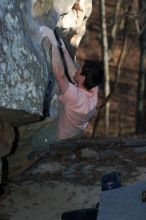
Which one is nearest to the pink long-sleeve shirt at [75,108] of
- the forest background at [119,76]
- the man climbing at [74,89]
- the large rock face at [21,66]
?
the man climbing at [74,89]

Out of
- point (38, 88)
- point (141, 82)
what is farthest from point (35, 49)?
point (141, 82)

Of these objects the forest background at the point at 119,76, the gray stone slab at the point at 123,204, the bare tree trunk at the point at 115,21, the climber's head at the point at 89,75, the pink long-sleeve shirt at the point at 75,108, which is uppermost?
the climber's head at the point at 89,75

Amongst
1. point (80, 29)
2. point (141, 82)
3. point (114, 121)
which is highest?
point (80, 29)

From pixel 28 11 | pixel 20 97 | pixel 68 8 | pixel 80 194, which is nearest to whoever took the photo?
pixel 20 97

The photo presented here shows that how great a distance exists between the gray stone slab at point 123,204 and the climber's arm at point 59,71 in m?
1.21

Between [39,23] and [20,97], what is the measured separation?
1.20 metres

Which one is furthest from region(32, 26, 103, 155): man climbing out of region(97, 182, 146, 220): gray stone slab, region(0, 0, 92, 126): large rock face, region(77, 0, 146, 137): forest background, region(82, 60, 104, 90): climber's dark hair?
region(77, 0, 146, 137): forest background

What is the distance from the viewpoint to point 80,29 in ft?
25.6

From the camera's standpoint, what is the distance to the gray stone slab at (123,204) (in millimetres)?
4641

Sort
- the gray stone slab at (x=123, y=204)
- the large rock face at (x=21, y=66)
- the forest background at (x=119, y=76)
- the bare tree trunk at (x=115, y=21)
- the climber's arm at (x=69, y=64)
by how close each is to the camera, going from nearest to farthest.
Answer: the gray stone slab at (x=123, y=204) < the large rock face at (x=21, y=66) < the climber's arm at (x=69, y=64) < the bare tree trunk at (x=115, y=21) < the forest background at (x=119, y=76)

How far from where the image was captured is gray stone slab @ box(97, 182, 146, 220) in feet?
15.2

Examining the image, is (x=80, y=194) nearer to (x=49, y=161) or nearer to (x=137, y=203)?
(x=49, y=161)

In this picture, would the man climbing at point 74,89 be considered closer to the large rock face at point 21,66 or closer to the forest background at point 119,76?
the large rock face at point 21,66

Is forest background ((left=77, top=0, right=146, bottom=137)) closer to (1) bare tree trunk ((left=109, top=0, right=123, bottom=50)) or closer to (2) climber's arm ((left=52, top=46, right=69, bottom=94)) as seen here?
(1) bare tree trunk ((left=109, top=0, right=123, bottom=50))
